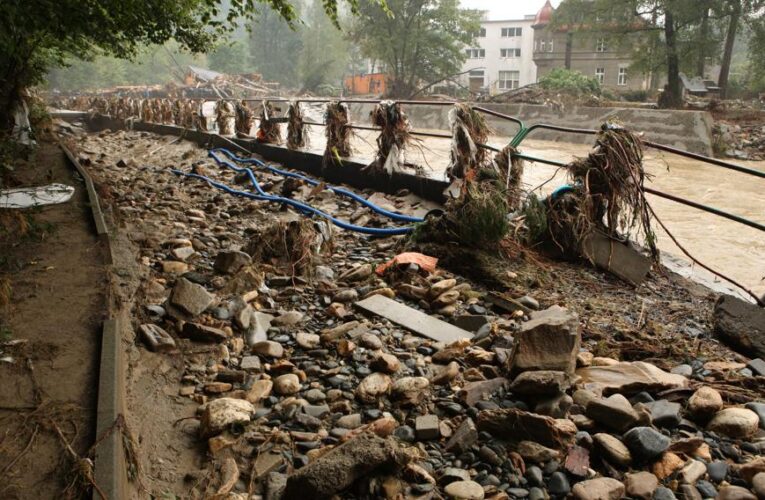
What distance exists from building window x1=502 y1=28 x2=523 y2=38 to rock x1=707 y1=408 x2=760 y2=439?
5175cm

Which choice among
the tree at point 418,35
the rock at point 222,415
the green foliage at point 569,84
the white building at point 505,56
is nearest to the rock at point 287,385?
the rock at point 222,415

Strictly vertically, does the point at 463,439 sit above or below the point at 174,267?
below

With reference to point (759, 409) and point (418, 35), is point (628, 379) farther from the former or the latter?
point (418, 35)

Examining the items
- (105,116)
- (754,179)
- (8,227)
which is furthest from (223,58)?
(8,227)

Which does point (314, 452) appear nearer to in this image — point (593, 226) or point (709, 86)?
point (593, 226)

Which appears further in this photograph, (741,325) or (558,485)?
(741,325)

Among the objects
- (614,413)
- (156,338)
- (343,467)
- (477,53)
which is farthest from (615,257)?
(477,53)

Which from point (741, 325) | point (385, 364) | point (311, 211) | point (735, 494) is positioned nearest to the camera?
point (735, 494)

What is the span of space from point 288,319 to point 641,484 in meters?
2.13

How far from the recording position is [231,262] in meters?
4.13

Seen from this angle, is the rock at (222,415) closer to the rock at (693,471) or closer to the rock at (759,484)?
the rock at (693,471)

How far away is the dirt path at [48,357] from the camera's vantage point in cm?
→ 173

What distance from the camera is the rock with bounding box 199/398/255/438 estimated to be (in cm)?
224

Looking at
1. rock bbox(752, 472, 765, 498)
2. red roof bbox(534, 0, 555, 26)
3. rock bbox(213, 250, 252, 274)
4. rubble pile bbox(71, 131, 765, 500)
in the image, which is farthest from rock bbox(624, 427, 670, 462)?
red roof bbox(534, 0, 555, 26)
